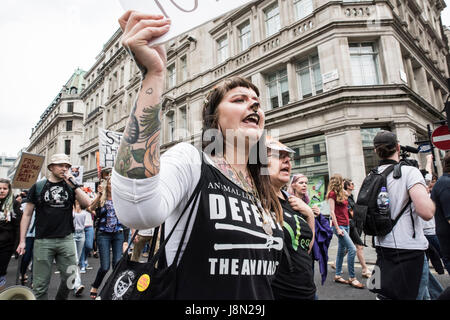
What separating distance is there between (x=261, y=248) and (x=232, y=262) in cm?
15

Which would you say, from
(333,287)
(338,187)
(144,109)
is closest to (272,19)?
(338,187)

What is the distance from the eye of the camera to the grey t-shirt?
2328 mm

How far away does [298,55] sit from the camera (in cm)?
1195

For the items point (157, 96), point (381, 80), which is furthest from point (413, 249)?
point (381, 80)

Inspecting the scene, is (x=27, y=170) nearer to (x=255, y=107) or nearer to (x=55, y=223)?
(x=55, y=223)

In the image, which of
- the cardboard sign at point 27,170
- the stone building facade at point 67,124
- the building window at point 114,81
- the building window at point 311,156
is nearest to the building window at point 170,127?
the building window at point 311,156

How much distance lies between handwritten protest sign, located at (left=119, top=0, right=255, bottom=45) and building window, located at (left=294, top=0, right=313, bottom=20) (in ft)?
44.0

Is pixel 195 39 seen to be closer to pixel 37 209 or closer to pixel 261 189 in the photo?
pixel 37 209

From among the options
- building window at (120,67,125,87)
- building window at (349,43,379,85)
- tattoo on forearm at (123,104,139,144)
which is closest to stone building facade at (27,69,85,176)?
building window at (120,67,125,87)

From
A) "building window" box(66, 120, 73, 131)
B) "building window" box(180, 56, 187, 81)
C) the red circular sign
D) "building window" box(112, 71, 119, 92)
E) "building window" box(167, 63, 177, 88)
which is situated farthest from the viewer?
"building window" box(66, 120, 73, 131)

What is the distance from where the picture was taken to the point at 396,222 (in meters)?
2.42

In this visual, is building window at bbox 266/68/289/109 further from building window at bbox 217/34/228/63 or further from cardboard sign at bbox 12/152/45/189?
cardboard sign at bbox 12/152/45/189

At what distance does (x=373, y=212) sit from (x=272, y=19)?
1342 centimetres

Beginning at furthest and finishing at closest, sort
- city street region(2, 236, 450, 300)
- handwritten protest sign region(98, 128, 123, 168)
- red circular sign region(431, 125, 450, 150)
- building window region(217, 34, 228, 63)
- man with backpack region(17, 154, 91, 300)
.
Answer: building window region(217, 34, 228, 63), handwritten protest sign region(98, 128, 123, 168), red circular sign region(431, 125, 450, 150), city street region(2, 236, 450, 300), man with backpack region(17, 154, 91, 300)
